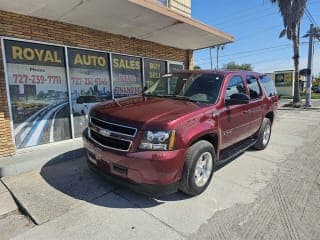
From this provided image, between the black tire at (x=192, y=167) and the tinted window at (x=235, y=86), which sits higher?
the tinted window at (x=235, y=86)

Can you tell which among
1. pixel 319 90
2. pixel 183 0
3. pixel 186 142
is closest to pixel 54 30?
pixel 186 142

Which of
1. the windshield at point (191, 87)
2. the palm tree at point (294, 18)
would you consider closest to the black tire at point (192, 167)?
the windshield at point (191, 87)


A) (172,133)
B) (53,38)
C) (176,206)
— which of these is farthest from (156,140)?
(53,38)

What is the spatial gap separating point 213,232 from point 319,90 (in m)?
48.0

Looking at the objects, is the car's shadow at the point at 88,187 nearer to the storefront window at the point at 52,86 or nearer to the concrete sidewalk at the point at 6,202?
the concrete sidewalk at the point at 6,202

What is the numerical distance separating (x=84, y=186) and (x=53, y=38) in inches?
150

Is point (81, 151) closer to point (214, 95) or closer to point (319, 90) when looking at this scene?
point (214, 95)

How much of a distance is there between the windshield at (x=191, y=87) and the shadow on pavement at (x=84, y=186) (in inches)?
64.1

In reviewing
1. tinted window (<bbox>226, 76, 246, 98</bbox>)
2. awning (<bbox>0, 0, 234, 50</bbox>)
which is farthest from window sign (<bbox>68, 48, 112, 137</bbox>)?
tinted window (<bbox>226, 76, 246, 98</bbox>)

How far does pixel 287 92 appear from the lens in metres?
30.6

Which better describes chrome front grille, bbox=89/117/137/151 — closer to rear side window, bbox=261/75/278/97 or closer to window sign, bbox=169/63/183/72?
rear side window, bbox=261/75/278/97

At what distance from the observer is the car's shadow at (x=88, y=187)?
3.63 m

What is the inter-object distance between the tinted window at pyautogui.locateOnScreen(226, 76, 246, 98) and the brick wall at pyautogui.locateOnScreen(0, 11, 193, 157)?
396 cm

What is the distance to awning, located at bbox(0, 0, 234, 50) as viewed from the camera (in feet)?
16.4
